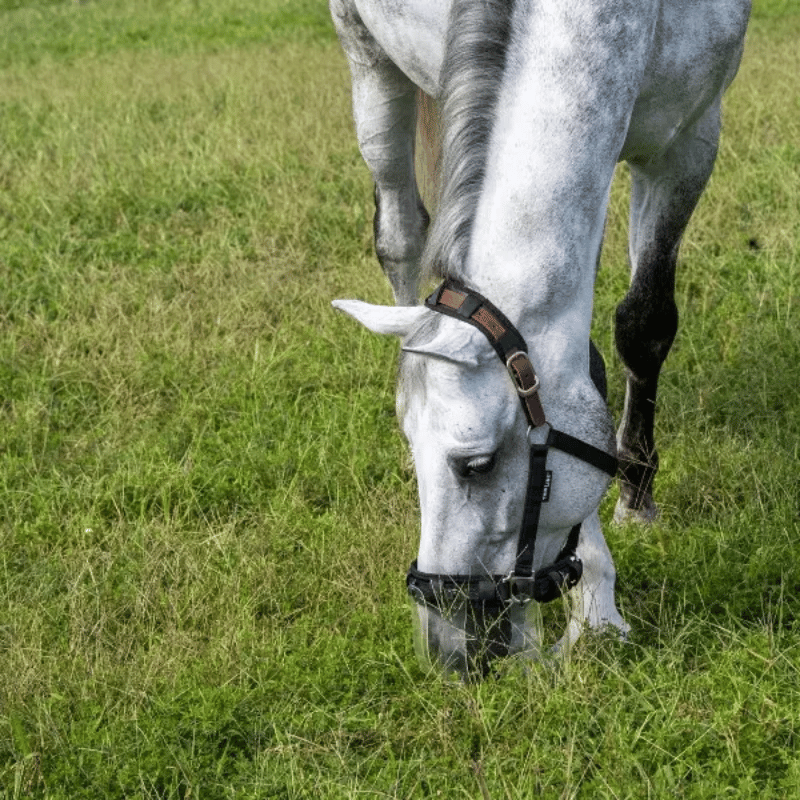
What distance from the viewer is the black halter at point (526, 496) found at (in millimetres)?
2666

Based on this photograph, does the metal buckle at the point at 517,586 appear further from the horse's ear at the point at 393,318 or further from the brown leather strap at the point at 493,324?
the horse's ear at the point at 393,318

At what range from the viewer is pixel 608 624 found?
3230 mm

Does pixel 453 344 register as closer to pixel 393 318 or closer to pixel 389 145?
pixel 393 318

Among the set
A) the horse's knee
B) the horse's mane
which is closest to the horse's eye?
the horse's mane

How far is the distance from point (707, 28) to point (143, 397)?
2.71 meters

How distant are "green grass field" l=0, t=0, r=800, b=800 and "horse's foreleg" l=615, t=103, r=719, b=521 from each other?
0.53ft

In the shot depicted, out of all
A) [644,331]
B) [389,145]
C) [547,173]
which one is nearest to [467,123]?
[547,173]

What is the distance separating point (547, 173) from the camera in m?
2.71

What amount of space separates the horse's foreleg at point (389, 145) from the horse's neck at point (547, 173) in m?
1.79

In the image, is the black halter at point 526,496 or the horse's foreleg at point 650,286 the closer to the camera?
the black halter at point 526,496

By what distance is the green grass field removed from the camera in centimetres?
287

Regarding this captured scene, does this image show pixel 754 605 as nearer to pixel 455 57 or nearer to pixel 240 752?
pixel 240 752

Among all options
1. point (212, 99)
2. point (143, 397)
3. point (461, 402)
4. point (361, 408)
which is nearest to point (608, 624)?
point (461, 402)

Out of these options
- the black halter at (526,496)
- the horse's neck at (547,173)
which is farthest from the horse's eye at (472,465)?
the horse's neck at (547,173)
